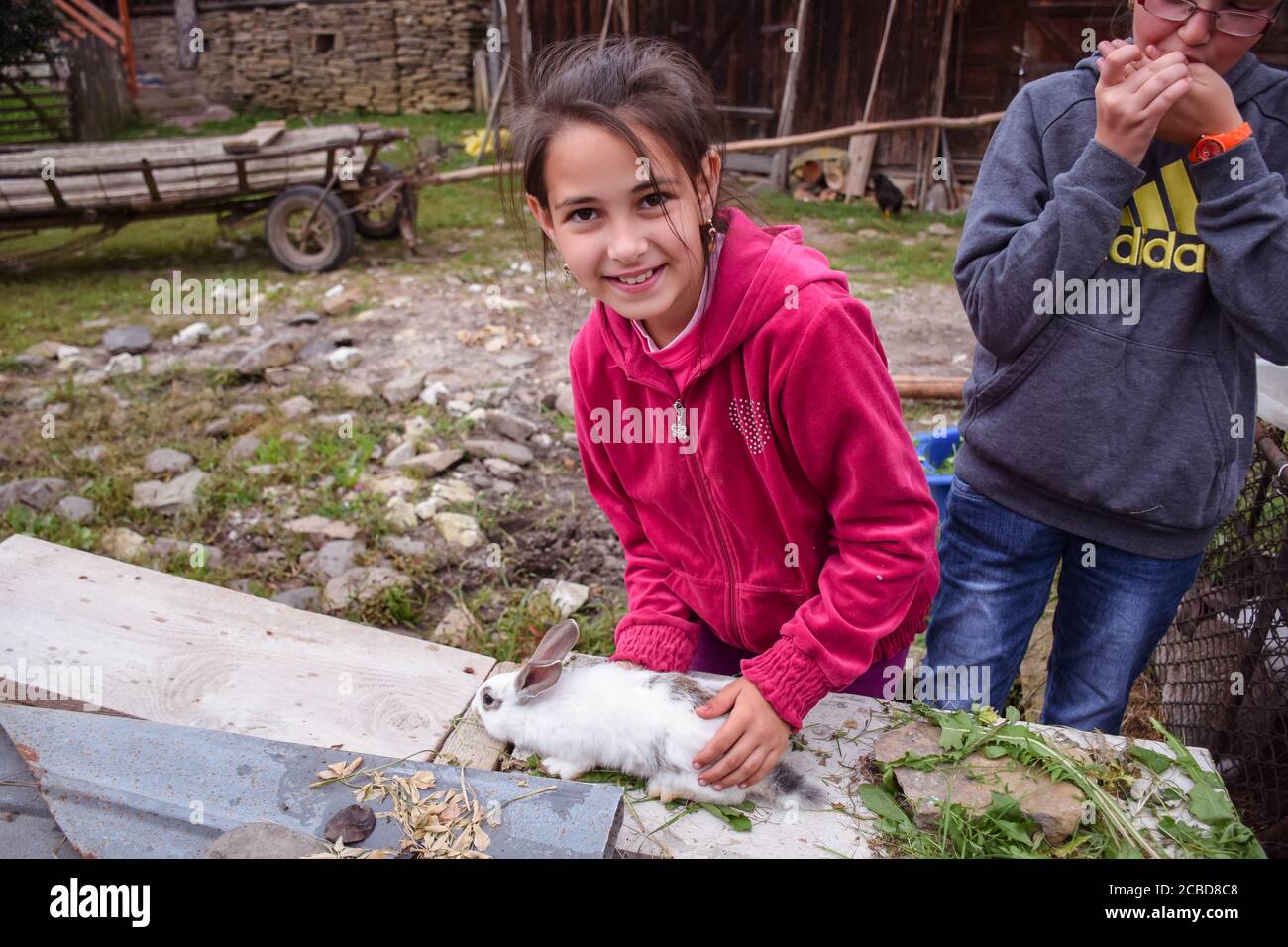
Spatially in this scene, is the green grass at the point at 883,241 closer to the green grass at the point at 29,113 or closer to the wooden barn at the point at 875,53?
the wooden barn at the point at 875,53

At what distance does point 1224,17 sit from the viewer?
5.60 ft

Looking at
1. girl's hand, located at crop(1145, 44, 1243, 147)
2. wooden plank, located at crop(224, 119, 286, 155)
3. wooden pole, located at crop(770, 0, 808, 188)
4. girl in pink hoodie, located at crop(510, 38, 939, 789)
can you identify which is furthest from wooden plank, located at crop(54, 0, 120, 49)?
girl's hand, located at crop(1145, 44, 1243, 147)

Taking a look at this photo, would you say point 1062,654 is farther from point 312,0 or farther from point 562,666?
point 312,0

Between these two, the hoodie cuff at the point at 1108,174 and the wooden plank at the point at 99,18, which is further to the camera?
the wooden plank at the point at 99,18

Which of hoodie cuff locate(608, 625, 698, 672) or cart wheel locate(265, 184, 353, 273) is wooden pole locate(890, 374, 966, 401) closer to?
hoodie cuff locate(608, 625, 698, 672)

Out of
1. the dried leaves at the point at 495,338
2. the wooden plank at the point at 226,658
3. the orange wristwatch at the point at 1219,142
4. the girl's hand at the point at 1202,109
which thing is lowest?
the wooden plank at the point at 226,658

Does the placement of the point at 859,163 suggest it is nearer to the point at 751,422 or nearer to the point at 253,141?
the point at 253,141

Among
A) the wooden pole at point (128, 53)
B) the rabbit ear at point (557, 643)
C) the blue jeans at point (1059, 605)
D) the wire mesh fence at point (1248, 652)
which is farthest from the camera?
the wooden pole at point (128, 53)

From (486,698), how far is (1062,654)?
1357mm

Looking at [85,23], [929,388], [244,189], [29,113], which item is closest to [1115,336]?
[929,388]

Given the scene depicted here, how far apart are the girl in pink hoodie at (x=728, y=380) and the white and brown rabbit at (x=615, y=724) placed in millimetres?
67

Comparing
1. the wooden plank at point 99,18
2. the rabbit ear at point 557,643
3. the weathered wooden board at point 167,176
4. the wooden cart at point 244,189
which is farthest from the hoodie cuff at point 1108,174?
the wooden plank at point 99,18

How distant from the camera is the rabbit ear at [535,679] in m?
1.93

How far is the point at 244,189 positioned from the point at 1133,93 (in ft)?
26.2
